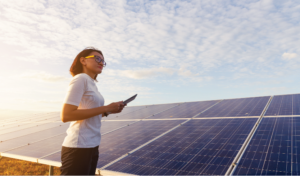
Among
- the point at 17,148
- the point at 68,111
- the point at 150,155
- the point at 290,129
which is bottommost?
the point at 17,148

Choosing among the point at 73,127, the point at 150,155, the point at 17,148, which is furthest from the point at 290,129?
the point at 17,148

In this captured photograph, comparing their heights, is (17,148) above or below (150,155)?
below

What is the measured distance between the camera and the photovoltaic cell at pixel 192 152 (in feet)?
14.7

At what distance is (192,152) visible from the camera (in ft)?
17.1

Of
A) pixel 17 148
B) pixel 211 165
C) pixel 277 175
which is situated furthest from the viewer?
pixel 17 148

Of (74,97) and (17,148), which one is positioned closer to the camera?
(74,97)

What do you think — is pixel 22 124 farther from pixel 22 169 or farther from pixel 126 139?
pixel 126 139

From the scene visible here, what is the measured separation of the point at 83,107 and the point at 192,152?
3.68 metres

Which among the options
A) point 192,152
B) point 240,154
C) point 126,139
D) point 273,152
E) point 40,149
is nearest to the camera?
point 273,152

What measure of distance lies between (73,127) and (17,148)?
8342 millimetres

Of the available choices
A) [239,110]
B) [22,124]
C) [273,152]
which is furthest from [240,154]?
[22,124]

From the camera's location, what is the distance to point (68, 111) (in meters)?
2.36

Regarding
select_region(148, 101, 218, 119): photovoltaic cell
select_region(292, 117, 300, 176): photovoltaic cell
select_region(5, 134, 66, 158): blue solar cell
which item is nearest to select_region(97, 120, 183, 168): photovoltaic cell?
select_region(148, 101, 218, 119): photovoltaic cell

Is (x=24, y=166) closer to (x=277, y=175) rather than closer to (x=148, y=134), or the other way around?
(x=148, y=134)
